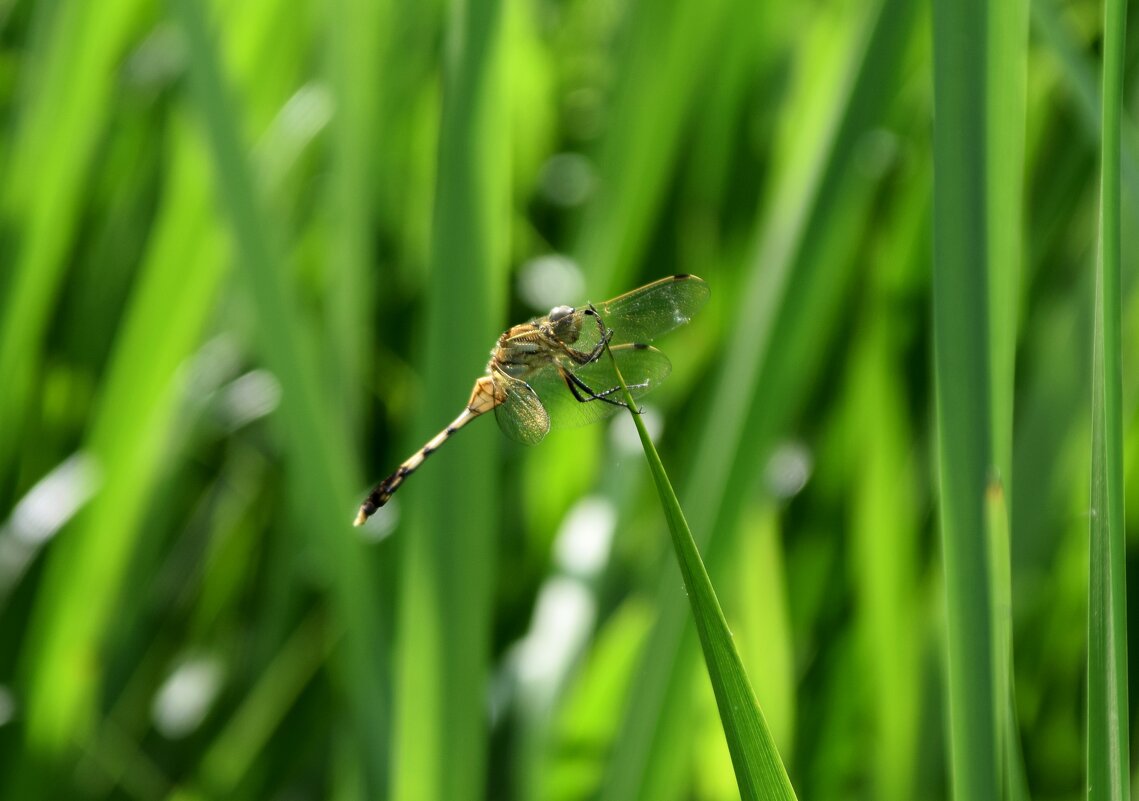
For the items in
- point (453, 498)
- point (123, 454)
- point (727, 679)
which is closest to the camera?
point (727, 679)

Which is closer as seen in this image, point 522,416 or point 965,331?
point 965,331

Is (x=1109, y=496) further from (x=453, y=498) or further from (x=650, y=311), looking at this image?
(x=650, y=311)

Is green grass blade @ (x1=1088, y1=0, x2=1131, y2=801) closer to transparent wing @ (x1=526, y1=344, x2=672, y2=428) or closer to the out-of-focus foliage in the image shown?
the out-of-focus foliage

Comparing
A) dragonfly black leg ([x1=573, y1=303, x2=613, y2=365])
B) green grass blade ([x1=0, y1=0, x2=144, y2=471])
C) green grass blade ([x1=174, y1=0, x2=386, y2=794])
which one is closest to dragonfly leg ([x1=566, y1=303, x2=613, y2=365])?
dragonfly black leg ([x1=573, y1=303, x2=613, y2=365])

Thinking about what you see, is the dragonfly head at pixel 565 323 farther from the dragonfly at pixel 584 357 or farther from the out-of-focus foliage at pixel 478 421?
the out-of-focus foliage at pixel 478 421

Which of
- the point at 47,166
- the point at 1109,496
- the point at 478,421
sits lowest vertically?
the point at 1109,496

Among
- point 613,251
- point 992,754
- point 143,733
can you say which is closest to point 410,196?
point 613,251

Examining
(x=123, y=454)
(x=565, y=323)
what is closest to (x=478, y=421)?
(x=565, y=323)

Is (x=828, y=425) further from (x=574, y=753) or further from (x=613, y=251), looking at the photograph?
(x=574, y=753)
